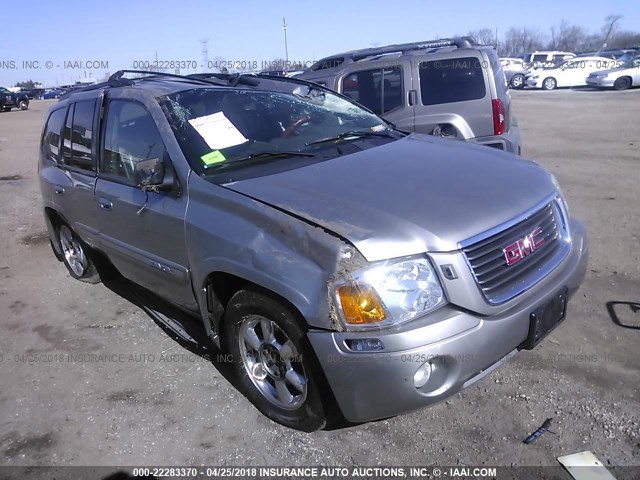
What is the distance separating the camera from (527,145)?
10.9 m

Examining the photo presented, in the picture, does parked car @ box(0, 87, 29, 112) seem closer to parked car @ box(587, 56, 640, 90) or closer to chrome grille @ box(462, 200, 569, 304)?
parked car @ box(587, 56, 640, 90)

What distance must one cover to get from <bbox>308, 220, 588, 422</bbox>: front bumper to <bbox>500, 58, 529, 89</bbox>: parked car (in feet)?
102

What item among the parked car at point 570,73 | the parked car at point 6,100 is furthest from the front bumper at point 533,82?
the parked car at point 6,100

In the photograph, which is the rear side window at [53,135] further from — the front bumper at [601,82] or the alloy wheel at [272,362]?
the front bumper at [601,82]

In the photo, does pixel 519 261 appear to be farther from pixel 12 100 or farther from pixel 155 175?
pixel 12 100

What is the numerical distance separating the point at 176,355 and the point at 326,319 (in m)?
1.81

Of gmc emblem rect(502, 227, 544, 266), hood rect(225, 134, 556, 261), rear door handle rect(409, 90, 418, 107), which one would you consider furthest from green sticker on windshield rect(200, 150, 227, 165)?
rear door handle rect(409, 90, 418, 107)

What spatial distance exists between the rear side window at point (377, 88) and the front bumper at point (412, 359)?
5.06 meters

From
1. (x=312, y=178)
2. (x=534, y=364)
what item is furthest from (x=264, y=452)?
(x=534, y=364)

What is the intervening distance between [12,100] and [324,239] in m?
40.8

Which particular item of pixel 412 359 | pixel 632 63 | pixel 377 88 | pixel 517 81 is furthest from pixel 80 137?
pixel 517 81

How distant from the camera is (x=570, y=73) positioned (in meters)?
28.0

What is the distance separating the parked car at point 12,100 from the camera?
3544 cm

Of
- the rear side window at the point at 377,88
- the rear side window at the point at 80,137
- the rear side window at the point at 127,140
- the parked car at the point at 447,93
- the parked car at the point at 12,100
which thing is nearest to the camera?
the rear side window at the point at 127,140
